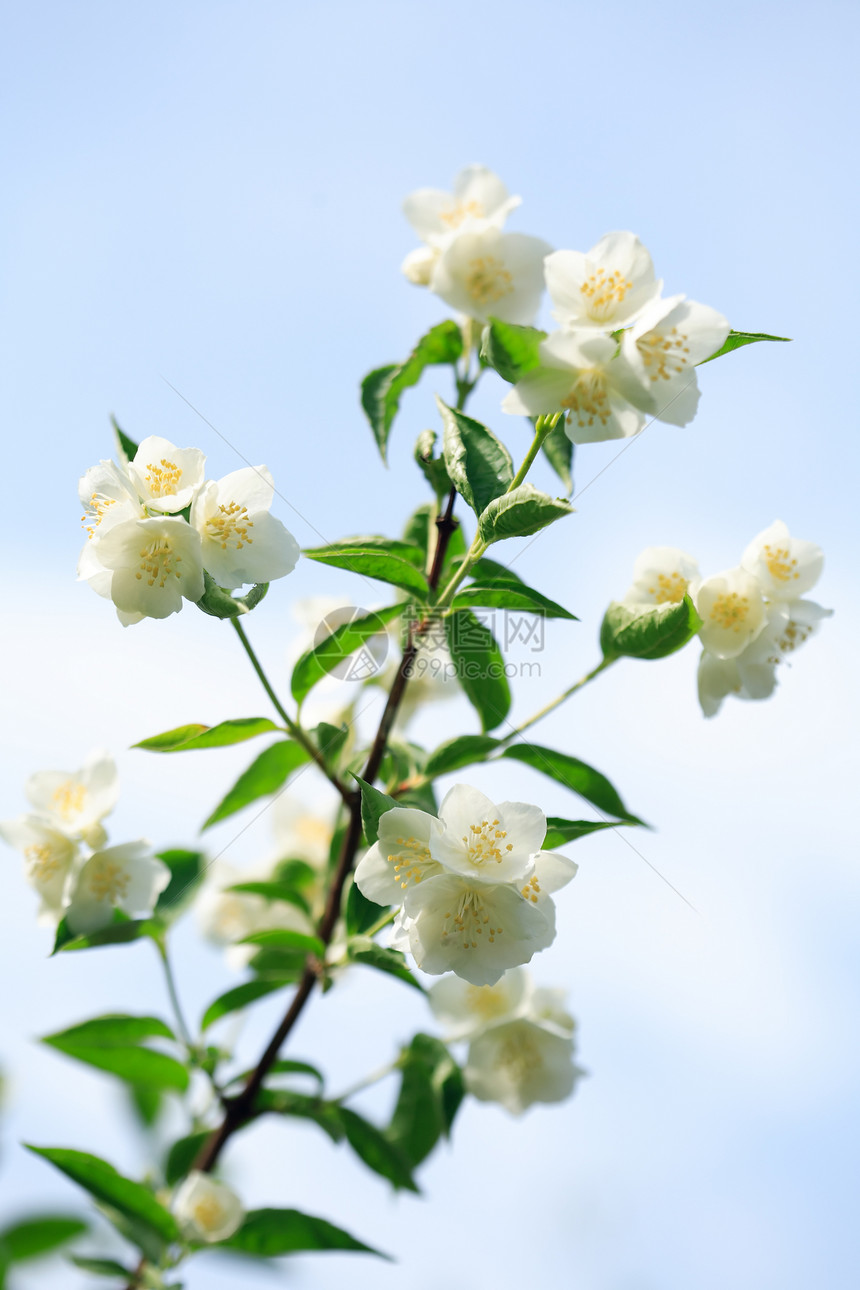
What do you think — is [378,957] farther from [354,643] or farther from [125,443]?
[125,443]

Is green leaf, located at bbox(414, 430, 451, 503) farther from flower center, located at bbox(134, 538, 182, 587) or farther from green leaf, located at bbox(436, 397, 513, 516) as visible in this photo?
flower center, located at bbox(134, 538, 182, 587)

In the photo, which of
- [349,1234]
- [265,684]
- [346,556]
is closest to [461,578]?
[346,556]

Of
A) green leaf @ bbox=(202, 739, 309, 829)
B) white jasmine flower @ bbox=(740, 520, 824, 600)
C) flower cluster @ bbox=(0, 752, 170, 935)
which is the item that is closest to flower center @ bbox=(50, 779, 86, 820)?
flower cluster @ bbox=(0, 752, 170, 935)

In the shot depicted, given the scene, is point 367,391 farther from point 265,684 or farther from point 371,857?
point 371,857

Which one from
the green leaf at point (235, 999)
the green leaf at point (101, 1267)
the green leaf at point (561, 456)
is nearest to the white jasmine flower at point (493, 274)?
the green leaf at point (561, 456)

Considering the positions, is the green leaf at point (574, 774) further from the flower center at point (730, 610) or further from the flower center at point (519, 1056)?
the flower center at point (519, 1056)

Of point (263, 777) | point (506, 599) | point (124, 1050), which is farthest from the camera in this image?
point (263, 777)

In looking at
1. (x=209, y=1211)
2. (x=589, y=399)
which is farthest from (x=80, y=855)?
(x=589, y=399)

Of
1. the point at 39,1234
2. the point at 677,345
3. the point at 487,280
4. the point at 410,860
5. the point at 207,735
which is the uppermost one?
the point at 487,280
